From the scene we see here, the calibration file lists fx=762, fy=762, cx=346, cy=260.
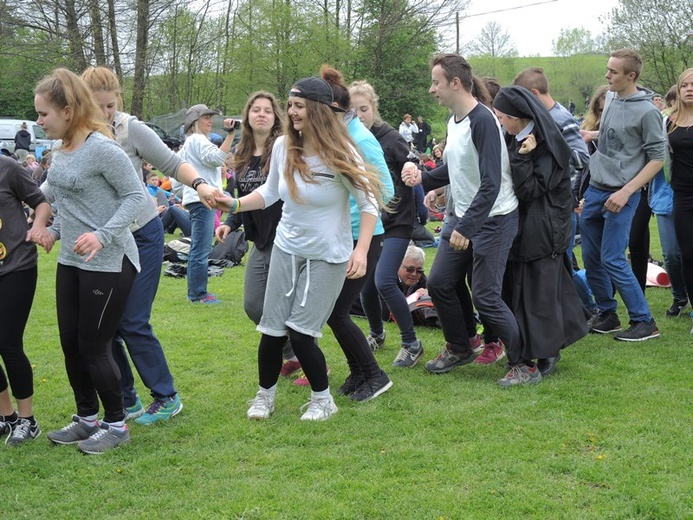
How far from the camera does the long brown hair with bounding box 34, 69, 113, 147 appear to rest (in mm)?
3969

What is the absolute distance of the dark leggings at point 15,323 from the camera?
4.27 meters

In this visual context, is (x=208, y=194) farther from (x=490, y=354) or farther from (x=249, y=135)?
(x=490, y=354)

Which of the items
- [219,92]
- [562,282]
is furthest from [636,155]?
[219,92]

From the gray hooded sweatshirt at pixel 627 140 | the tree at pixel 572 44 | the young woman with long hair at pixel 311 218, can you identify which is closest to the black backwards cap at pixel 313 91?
the young woman with long hair at pixel 311 218

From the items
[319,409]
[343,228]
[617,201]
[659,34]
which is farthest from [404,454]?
[659,34]

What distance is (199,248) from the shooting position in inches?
343

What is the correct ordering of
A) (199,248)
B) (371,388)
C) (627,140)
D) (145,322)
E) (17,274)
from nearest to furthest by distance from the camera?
1. (17,274)
2. (145,322)
3. (371,388)
4. (627,140)
5. (199,248)

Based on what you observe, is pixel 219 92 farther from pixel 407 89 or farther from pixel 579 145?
pixel 579 145

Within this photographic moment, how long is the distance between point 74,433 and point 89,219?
4.25ft

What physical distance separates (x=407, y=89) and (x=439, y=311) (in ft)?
104

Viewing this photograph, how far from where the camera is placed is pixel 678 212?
20.8 feet

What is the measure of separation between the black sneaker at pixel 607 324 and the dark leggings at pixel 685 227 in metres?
0.72

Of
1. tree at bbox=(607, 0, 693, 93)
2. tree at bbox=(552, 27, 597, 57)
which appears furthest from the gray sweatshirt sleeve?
tree at bbox=(552, 27, 597, 57)

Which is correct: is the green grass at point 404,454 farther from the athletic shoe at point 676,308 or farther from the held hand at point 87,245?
the athletic shoe at point 676,308
